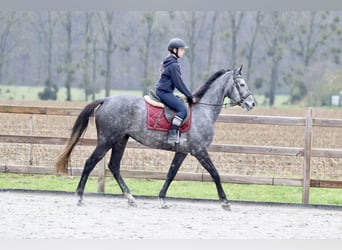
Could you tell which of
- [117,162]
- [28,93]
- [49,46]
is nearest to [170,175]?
[117,162]

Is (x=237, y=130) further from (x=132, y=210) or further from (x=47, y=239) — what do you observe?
(x=47, y=239)

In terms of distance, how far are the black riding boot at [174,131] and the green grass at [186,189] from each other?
5.28ft

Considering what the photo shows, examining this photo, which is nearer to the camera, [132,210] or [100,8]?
[132,210]

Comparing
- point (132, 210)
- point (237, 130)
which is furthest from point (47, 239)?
point (237, 130)

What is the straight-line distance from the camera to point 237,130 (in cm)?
2044

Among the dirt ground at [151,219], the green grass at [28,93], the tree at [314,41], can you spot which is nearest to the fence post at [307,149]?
the dirt ground at [151,219]

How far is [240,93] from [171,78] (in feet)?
3.06

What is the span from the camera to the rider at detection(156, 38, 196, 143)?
342 inches

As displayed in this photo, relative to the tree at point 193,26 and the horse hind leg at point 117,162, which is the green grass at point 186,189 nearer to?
the horse hind leg at point 117,162

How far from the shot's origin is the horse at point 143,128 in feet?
29.2

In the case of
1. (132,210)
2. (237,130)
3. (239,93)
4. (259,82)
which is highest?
(239,93)

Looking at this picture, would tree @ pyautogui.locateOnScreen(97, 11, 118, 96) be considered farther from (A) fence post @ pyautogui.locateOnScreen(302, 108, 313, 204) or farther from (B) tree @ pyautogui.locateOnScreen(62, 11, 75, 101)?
(A) fence post @ pyautogui.locateOnScreen(302, 108, 313, 204)

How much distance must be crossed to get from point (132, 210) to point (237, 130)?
12058 mm

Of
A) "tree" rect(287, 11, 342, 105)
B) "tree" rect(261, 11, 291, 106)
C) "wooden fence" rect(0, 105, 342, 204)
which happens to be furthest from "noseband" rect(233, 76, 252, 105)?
"tree" rect(261, 11, 291, 106)
